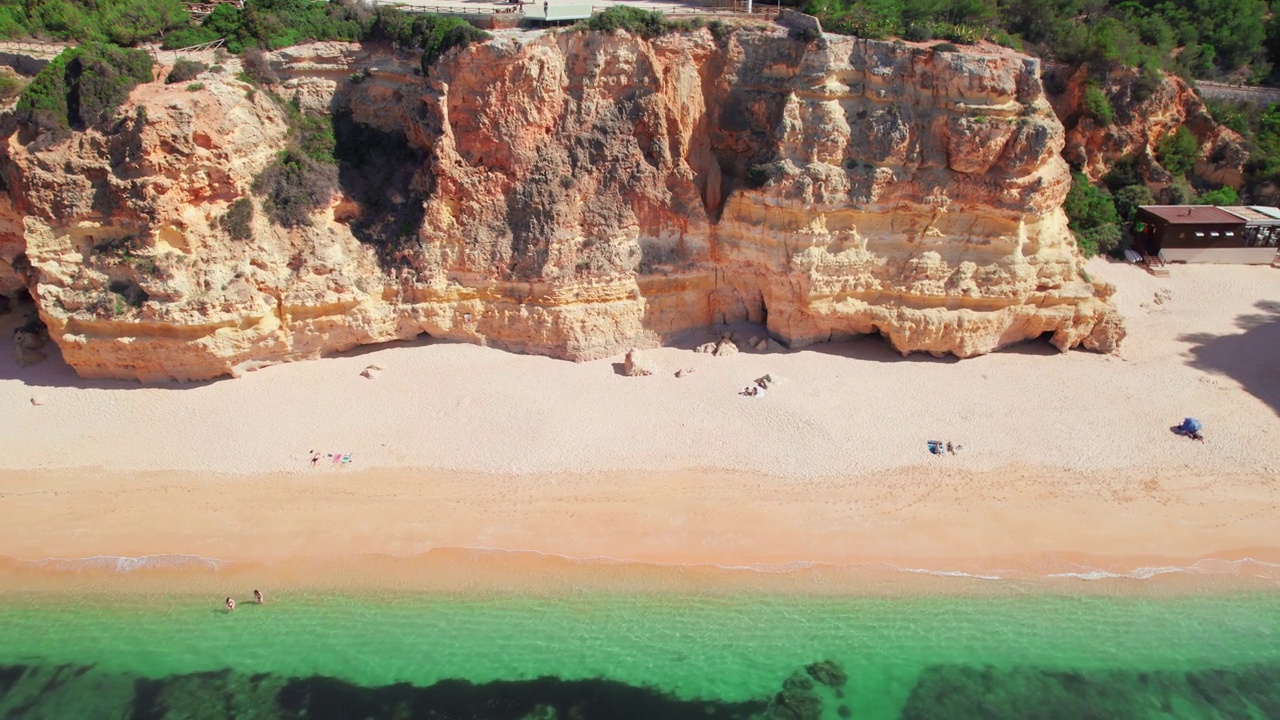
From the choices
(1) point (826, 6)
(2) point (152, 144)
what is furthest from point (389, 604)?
(1) point (826, 6)

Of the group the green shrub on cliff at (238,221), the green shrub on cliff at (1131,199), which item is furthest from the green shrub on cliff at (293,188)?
the green shrub on cliff at (1131,199)

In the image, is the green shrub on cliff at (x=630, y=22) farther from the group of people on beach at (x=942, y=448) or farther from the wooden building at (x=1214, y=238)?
the wooden building at (x=1214, y=238)

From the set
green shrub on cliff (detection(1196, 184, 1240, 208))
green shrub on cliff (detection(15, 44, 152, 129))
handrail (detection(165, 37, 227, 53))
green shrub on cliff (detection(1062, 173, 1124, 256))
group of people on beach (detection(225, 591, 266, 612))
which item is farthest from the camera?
green shrub on cliff (detection(1196, 184, 1240, 208))

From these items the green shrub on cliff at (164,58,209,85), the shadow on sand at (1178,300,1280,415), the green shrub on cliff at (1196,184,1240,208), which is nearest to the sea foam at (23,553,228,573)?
the green shrub on cliff at (164,58,209,85)

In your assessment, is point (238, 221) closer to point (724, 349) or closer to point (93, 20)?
point (93, 20)

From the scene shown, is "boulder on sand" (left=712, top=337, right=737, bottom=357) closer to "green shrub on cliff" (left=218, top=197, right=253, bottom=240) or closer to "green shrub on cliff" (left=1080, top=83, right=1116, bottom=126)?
"green shrub on cliff" (left=218, top=197, right=253, bottom=240)

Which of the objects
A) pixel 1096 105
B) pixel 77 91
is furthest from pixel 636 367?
pixel 1096 105
